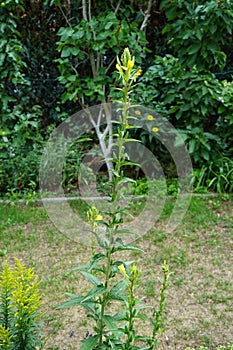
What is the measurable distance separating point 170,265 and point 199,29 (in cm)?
251

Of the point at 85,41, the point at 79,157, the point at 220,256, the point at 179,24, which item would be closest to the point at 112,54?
the point at 85,41

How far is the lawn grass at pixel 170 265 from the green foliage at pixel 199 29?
5.06 ft

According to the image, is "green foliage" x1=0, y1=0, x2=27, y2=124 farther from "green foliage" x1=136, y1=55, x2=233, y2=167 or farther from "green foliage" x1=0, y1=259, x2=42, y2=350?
"green foliage" x1=0, y1=259, x2=42, y2=350

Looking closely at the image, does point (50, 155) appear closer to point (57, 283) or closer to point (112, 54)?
point (112, 54)

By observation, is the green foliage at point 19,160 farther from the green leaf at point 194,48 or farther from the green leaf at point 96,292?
the green leaf at point 96,292

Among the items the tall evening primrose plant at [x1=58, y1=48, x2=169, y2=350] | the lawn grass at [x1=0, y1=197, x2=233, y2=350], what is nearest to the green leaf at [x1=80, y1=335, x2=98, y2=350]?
the tall evening primrose plant at [x1=58, y1=48, x2=169, y2=350]

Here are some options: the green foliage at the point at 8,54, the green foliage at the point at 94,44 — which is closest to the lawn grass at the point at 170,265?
the green foliage at the point at 8,54

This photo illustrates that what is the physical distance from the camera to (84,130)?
493 centimetres

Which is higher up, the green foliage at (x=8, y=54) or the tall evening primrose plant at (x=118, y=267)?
the green foliage at (x=8, y=54)

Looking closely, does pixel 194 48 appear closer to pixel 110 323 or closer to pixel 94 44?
pixel 94 44

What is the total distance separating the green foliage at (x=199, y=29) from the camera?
393 centimetres

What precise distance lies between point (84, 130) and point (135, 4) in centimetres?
165

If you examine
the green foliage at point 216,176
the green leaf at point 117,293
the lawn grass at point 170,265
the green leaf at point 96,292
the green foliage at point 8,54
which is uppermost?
the green foliage at point 8,54

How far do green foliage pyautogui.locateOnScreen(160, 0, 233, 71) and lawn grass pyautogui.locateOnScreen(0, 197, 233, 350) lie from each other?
154cm
